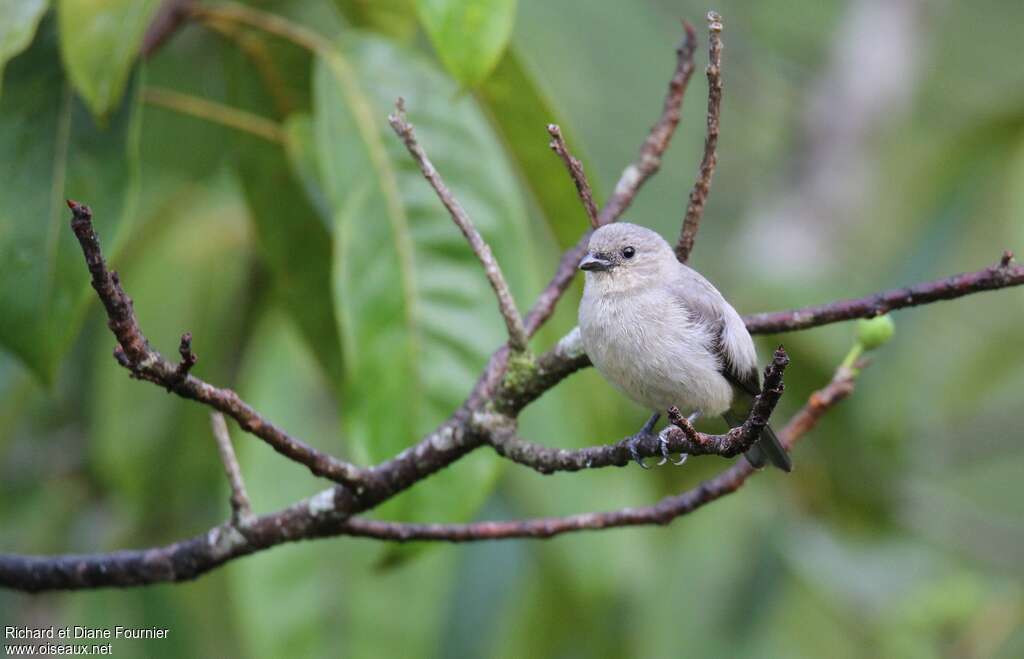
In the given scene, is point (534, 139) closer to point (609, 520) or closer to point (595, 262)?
point (595, 262)

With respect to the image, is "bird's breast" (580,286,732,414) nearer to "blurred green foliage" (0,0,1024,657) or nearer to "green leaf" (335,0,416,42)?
"blurred green foliage" (0,0,1024,657)

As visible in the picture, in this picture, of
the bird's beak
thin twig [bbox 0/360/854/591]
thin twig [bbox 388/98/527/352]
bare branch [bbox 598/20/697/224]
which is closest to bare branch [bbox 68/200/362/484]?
thin twig [bbox 0/360/854/591]

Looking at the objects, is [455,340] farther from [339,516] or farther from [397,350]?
[339,516]

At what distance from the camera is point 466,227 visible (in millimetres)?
2355

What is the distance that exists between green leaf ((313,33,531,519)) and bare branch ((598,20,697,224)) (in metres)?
0.36

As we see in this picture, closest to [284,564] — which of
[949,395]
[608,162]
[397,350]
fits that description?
[397,350]

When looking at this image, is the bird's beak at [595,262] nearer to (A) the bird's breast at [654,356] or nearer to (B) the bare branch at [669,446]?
(A) the bird's breast at [654,356]

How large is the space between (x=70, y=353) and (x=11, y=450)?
445 millimetres

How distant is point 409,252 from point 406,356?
0.30 meters

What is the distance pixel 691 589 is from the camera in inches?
210

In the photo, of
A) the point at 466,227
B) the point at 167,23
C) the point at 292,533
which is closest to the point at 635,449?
the point at 466,227

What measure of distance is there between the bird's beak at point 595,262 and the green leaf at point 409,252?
24cm

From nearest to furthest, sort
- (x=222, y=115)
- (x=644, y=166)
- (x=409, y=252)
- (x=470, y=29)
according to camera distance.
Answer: (x=470, y=29) → (x=644, y=166) → (x=409, y=252) → (x=222, y=115)

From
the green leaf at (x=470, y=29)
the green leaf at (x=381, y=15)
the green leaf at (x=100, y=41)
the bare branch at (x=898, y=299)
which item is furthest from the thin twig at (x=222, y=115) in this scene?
the bare branch at (x=898, y=299)
